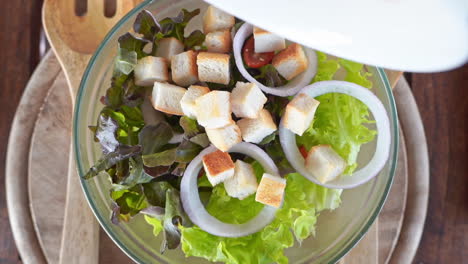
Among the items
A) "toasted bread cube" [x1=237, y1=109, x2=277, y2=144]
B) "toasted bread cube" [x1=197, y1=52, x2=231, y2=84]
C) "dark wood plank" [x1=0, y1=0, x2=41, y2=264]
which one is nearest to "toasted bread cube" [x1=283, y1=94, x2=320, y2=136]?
"toasted bread cube" [x1=237, y1=109, x2=277, y2=144]

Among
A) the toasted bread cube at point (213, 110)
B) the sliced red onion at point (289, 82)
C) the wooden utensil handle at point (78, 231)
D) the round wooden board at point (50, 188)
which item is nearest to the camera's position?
the toasted bread cube at point (213, 110)

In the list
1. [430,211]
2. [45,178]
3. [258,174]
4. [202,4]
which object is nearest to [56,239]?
[45,178]

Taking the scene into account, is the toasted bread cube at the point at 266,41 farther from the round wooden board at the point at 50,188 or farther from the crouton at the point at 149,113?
the round wooden board at the point at 50,188

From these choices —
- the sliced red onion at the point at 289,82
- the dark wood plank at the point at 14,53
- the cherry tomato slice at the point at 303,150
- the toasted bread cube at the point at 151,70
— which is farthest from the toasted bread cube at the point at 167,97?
the dark wood plank at the point at 14,53

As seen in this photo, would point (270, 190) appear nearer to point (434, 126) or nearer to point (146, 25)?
point (146, 25)

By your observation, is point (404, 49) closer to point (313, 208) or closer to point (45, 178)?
point (313, 208)
